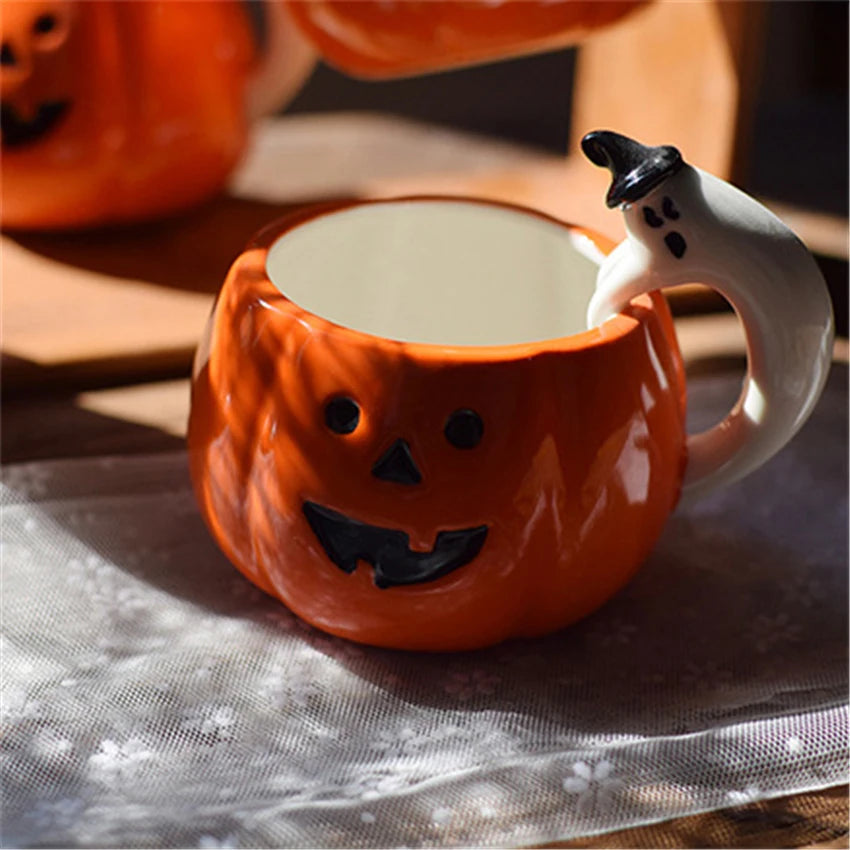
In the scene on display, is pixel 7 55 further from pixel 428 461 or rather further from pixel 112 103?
pixel 428 461

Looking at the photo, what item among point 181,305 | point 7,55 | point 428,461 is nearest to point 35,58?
point 7,55

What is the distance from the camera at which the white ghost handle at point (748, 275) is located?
369mm

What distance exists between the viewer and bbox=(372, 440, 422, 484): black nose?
1.23ft

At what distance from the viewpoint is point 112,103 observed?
639mm

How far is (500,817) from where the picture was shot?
0.36 meters

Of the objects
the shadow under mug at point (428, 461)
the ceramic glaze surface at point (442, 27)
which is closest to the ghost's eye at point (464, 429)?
the shadow under mug at point (428, 461)

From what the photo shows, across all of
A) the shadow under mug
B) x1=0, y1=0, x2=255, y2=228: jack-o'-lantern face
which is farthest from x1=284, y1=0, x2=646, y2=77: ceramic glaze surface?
the shadow under mug

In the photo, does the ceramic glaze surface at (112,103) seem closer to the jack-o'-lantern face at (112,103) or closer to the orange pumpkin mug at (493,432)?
the jack-o'-lantern face at (112,103)

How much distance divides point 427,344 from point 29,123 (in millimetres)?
336

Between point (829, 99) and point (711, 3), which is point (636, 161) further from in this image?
point (829, 99)

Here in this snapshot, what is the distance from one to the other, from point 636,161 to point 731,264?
0.04 m

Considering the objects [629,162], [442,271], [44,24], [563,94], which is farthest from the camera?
[563,94]

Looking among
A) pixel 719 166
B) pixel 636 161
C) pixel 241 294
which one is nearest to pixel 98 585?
pixel 241 294

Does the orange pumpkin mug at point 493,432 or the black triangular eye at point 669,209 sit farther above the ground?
the black triangular eye at point 669,209
